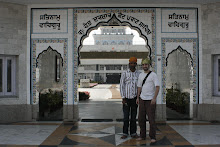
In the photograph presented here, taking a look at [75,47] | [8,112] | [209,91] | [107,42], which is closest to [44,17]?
[75,47]

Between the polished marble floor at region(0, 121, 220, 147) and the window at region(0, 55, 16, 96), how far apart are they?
106cm

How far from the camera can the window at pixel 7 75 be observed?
6.34 m

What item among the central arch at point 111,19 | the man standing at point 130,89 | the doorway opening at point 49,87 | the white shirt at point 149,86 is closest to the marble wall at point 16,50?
the doorway opening at point 49,87

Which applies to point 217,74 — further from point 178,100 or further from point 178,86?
point 178,86

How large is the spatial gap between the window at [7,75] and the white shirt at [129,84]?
3551 millimetres

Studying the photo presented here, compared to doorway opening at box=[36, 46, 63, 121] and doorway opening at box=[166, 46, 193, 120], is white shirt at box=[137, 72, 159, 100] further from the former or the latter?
doorway opening at box=[36, 46, 63, 121]

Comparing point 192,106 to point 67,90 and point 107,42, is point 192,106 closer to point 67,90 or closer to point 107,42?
point 67,90

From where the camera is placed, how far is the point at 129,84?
14.6ft

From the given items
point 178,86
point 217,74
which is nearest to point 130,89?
point 217,74

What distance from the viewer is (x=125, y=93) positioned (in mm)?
4461

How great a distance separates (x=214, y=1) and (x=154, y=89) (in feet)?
12.0

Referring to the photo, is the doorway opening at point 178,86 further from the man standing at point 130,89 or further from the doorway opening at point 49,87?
the doorway opening at point 49,87

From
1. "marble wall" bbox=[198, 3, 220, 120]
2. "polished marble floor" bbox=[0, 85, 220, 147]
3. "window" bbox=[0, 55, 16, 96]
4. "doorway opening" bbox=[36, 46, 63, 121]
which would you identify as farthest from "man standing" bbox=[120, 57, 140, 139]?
"window" bbox=[0, 55, 16, 96]

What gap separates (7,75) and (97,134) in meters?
3.26
